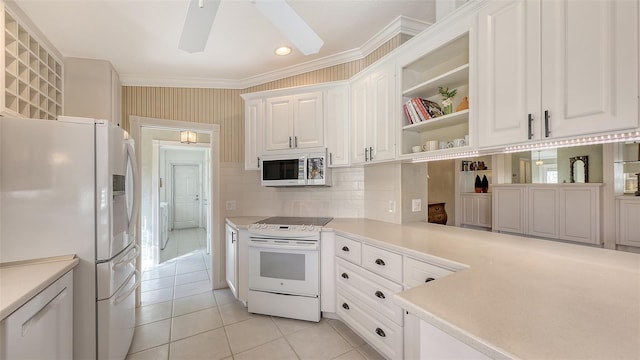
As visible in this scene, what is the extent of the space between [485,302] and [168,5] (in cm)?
257

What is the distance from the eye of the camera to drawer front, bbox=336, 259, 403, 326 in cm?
166

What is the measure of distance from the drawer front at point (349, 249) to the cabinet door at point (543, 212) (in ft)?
11.2

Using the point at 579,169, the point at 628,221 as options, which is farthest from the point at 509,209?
the point at 628,221

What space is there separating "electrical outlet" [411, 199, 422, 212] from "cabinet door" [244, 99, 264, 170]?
5.65ft

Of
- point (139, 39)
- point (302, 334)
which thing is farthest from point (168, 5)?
point (302, 334)

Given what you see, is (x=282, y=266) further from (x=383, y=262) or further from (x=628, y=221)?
(x=628, y=221)

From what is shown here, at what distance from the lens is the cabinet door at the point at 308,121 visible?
266cm

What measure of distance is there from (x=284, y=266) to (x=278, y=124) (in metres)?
1.51

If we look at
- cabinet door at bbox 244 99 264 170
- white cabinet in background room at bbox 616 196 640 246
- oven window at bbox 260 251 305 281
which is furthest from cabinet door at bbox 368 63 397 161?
white cabinet in background room at bbox 616 196 640 246

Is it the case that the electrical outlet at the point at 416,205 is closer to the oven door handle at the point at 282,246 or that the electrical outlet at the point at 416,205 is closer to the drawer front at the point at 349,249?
the drawer front at the point at 349,249

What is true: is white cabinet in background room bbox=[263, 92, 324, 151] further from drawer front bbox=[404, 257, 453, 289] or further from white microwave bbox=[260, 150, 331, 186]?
drawer front bbox=[404, 257, 453, 289]

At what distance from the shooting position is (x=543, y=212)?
12.2 ft

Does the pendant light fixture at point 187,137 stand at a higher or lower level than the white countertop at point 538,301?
higher

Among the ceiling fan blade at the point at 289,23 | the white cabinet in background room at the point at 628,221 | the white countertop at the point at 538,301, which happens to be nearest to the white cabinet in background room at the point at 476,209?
the white cabinet in background room at the point at 628,221
